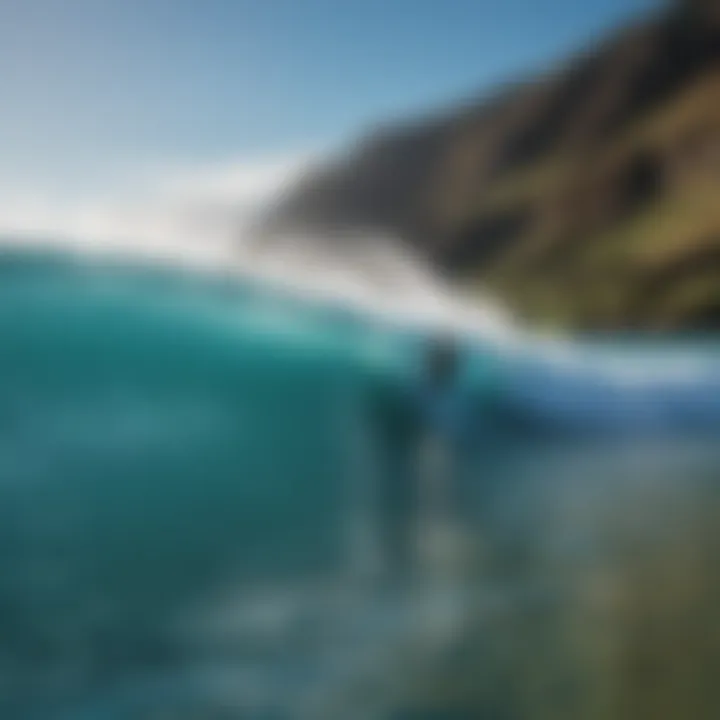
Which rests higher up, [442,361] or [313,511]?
[442,361]

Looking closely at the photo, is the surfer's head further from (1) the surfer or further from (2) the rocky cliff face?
(2) the rocky cliff face

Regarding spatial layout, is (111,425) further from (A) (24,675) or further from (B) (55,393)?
(A) (24,675)

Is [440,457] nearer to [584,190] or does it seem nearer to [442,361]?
[442,361]

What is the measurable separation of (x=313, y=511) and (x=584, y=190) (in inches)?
34.3

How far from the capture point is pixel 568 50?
294 cm

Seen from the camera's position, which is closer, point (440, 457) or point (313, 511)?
point (313, 511)

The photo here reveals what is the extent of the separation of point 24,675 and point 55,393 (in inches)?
20.0

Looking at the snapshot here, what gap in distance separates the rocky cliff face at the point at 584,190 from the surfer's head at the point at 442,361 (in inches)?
5.7

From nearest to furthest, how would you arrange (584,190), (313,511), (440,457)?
(313,511) → (440,457) → (584,190)

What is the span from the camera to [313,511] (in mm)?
2732

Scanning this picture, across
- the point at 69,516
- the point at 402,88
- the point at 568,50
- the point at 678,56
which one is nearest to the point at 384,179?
the point at 402,88

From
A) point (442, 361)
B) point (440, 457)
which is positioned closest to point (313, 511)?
point (440, 457)

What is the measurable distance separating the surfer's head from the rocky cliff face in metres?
0.14

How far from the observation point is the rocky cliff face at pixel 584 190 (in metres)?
2.94
